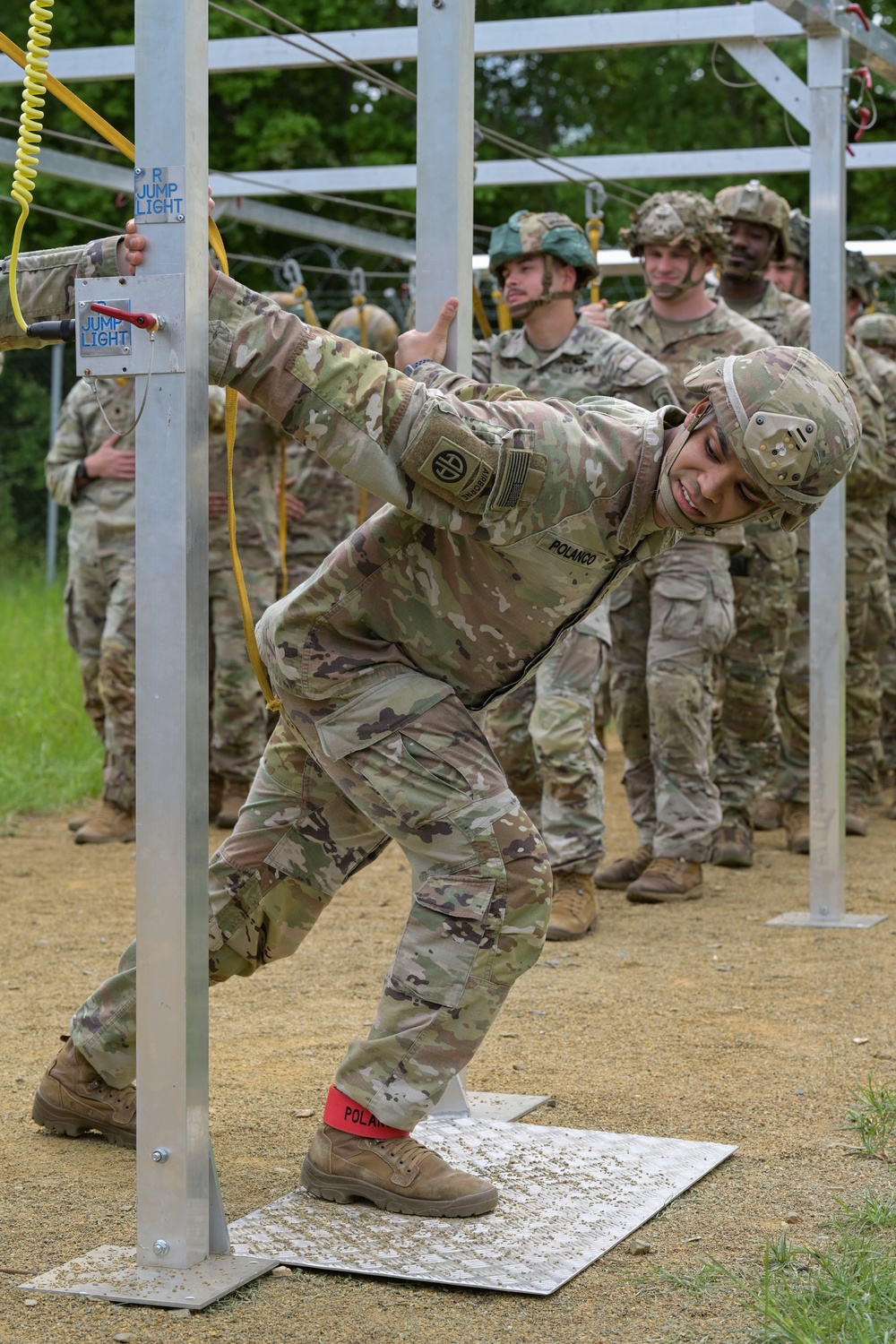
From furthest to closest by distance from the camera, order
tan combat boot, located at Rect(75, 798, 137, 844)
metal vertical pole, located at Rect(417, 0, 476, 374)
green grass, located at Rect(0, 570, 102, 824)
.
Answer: green grass, located at Rect(0, 570, 102, 824) → tan combat boot, located at Rect(75, 798, 137, 844) → metal vertical pole, located at Rect(417, 0, 476, 374)

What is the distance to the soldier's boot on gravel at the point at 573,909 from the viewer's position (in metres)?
6.13

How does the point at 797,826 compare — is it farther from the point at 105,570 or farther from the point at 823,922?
the point at 105,570

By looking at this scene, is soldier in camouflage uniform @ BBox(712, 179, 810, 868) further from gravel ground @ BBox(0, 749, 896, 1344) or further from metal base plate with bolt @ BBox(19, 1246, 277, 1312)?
metal base plate with bolt @ BBox(19, 1246, 277, 1312)

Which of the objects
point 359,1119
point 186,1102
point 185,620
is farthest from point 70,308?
point 359,1119

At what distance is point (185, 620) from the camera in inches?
116

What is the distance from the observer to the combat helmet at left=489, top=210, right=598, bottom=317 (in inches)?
253

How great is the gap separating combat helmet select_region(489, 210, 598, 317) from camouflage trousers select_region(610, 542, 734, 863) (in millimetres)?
1053

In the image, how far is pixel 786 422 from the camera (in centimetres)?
316

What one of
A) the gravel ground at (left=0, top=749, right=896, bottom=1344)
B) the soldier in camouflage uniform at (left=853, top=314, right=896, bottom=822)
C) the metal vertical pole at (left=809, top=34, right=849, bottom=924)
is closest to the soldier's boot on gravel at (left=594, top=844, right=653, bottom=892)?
the gravel ground at (left=0, top=749, right=896, bottom=1344)

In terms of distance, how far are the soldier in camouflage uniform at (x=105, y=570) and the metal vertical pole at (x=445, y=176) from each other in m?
3.92

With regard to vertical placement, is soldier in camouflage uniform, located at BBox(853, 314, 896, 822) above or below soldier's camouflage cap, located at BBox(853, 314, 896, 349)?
below

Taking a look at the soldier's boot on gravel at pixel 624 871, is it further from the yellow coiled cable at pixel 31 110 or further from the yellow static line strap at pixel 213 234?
the yellow coiled cable at pixel 31 110

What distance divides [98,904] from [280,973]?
1.32 metres

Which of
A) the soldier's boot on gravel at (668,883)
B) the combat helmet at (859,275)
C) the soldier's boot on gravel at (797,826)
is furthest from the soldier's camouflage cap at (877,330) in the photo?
the soldier's boot on gravel at (668,883)
